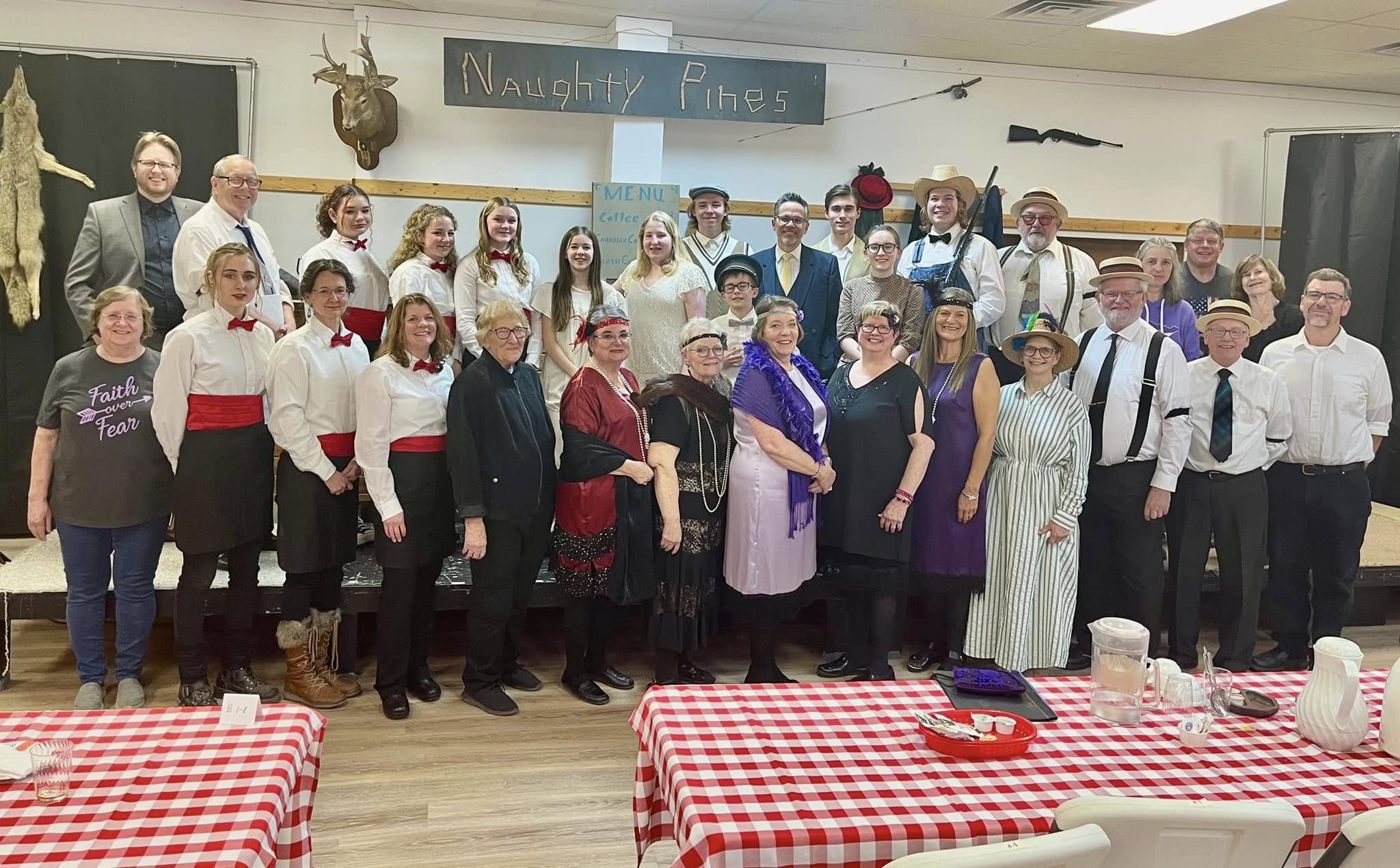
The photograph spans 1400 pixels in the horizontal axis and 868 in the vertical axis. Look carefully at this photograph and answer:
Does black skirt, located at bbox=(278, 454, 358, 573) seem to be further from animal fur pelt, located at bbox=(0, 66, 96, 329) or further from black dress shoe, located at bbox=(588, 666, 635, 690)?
animal fur pelt, located at bbox=(0, 66, 96, 329)

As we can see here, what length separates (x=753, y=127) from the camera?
21.7 ft

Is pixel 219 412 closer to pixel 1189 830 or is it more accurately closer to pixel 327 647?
pixel 327 647

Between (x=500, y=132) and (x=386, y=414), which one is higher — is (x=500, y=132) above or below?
above

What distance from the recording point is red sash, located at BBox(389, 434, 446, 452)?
3629mm

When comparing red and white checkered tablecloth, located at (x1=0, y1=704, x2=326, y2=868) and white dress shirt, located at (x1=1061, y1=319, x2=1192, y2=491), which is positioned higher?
white dress shirt, located at (x1=1061, y1=319, x2=1192, y2=491)

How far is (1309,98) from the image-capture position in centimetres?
743

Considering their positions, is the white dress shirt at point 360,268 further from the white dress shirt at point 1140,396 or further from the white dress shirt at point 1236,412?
the white dress shirt at point 1236,412

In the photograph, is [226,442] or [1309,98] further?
[1309,98]

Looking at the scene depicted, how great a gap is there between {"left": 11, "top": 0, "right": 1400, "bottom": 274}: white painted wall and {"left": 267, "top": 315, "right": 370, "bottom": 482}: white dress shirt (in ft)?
9.10

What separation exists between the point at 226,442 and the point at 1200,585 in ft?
12.5

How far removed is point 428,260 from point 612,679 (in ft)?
6.06

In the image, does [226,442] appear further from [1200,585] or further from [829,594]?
[1200,585]

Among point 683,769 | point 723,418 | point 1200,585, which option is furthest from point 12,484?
point 1200,585

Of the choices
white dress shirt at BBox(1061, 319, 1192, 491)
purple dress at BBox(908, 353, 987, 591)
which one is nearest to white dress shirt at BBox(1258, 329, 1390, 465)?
white dress shirt at BBox(1061, 319, 1192, 491)
